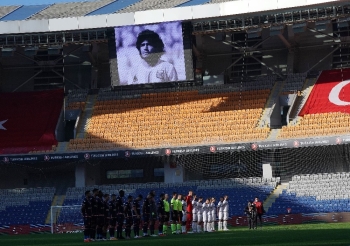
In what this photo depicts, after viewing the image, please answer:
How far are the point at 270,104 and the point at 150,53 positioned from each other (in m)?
7.95

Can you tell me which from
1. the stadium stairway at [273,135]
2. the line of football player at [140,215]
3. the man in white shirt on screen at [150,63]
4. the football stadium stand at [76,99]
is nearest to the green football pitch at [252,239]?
the line of football player at [140,215]

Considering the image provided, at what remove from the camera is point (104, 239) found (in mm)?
31375

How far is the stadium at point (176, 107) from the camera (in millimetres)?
48312

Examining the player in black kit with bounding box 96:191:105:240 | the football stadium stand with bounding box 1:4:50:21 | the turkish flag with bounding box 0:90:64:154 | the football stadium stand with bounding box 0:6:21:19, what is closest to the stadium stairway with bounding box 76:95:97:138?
the turkish flag with bounding box 0:90:64:154

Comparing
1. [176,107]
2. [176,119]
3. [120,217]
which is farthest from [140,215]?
[176,107]

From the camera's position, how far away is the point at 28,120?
55.9 meters

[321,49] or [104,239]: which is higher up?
[321,49]

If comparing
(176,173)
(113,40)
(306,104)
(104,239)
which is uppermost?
(113,40)

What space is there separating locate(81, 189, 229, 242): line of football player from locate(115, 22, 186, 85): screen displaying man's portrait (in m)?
13.1

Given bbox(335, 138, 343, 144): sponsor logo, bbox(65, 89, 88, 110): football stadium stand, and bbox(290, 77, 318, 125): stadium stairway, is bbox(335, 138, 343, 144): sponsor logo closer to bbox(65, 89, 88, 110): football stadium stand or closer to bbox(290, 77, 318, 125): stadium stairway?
bbox(290, 77, 318, 125): stadium stairway

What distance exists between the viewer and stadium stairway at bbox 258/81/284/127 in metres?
51.1

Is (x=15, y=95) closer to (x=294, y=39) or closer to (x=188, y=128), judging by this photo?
(x=188, y=128)

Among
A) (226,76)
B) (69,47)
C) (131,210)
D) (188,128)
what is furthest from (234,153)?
(131,210)

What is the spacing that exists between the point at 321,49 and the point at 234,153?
32.4ft
